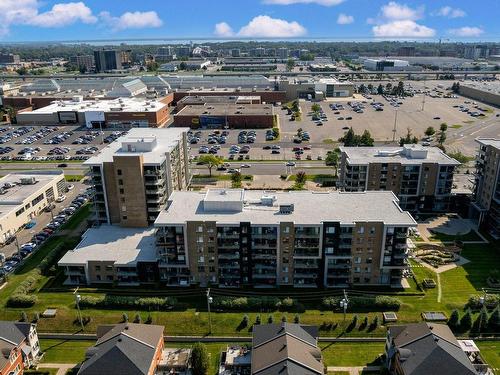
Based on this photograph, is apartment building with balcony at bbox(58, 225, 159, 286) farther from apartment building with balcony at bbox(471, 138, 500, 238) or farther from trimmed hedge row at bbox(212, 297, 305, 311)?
apartment building with balcony at bbox(471, 138, 500, 238)

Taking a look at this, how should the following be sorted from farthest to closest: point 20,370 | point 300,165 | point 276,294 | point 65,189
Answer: point 300,165 → point 65,189 → point 276,294 → point 20,370

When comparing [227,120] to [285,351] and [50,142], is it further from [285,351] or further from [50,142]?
[285,351]

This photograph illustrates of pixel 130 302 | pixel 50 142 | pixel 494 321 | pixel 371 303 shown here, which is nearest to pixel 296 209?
pixel 371 303

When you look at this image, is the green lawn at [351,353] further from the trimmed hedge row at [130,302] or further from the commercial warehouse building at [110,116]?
the commercial warehouse building at [110,116]

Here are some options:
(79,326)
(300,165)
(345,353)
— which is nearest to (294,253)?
(345,353)

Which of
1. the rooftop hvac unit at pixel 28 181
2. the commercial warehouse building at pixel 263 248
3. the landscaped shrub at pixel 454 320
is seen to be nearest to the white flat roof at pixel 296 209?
the commercial warehouse building at pixel 263 248

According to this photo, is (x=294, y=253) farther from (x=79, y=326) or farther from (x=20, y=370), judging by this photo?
(x=20, y=370)
